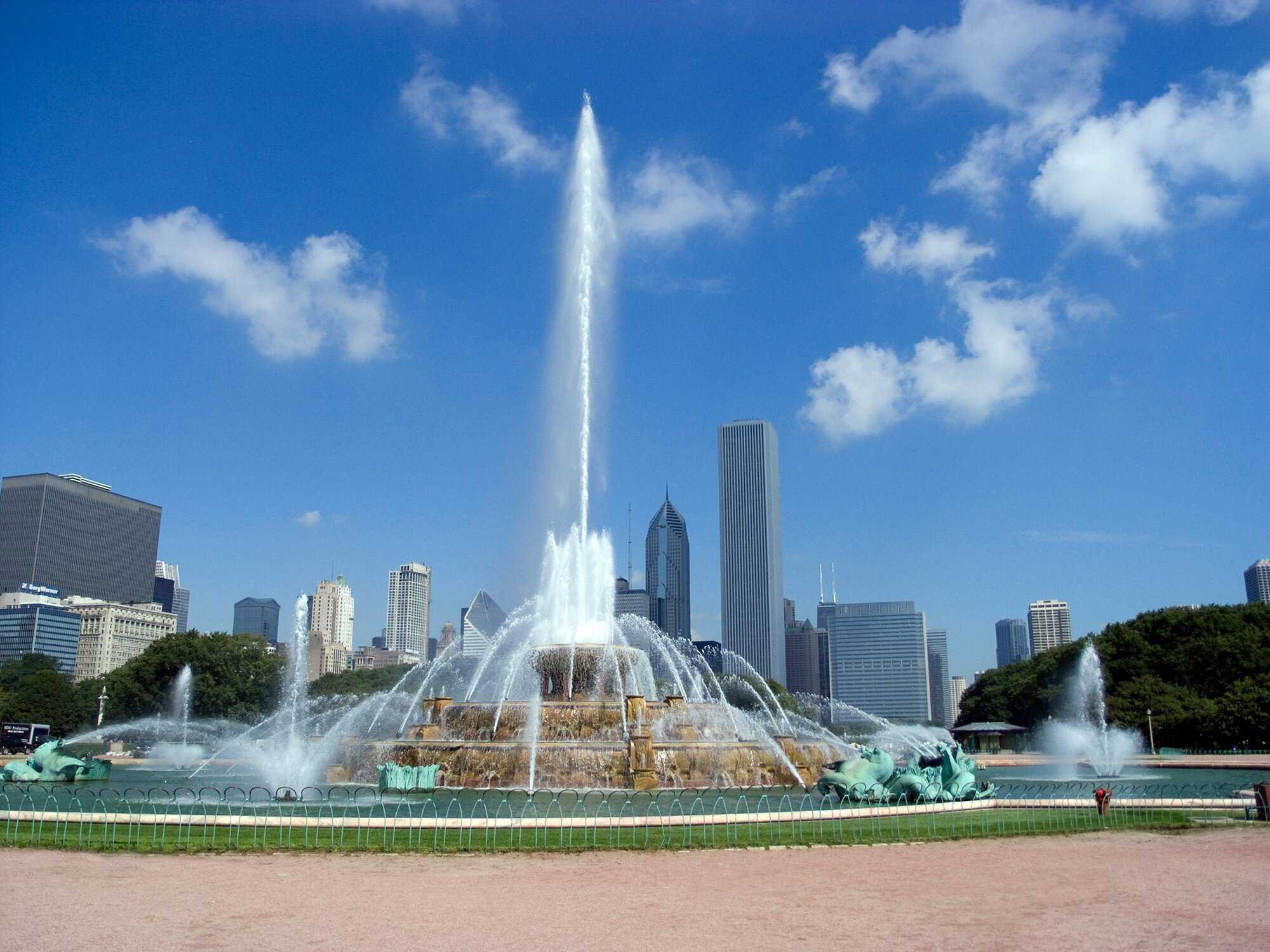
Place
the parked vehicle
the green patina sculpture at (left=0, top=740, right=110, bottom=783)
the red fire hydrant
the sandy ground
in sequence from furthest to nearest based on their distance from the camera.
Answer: the parked vehicle → the green patina sculpture at (left=0, top=740, right=110, bottom=783) → the red fire hydrant → the sandy ground

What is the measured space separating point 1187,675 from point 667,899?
2776 inches

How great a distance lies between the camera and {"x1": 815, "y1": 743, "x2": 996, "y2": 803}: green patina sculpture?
80.4 ft

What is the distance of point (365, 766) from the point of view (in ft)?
100

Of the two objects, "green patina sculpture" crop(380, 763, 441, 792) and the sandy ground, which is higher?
"green patina sculpture" crop(380, 763, 441, 792)

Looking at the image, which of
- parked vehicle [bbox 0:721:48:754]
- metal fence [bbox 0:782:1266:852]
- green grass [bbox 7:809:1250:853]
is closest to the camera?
green grass [bbox 7:809:1250:853]

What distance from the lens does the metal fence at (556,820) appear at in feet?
58.7

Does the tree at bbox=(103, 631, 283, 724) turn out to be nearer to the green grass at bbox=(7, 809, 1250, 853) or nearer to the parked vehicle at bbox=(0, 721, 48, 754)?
the parked vehicle at bbox=(0, 721, 48, 754)

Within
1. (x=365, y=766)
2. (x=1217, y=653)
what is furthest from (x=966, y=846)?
(x=1217, y=653)

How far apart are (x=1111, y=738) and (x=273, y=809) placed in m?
46.7

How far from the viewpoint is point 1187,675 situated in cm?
7125

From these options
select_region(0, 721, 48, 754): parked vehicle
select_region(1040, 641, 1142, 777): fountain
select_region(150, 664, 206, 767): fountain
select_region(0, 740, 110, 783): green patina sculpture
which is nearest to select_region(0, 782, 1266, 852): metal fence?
select_region(0, 740, 110, 783): green patina sculpture

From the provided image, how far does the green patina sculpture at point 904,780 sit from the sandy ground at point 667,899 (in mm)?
6786

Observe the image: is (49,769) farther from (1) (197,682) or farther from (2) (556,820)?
(1) (197,682)

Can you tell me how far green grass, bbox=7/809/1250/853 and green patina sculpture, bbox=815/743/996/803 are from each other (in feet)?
8.91
